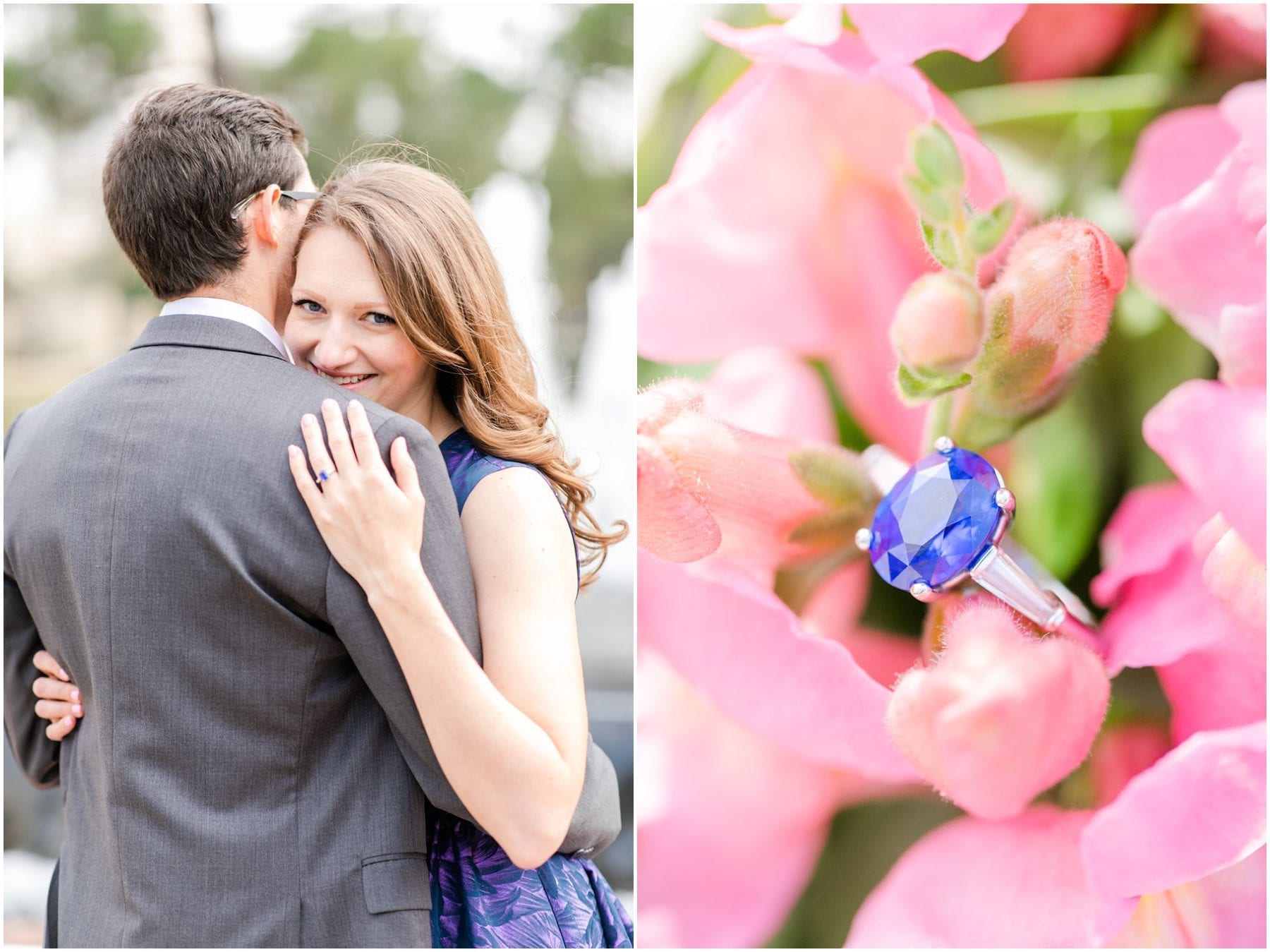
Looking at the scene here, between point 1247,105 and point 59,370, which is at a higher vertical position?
point 1247,105

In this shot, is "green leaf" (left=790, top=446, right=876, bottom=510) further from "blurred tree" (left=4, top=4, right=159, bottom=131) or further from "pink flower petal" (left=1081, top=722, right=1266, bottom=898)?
"blurred tree" (left=4, top=4, right=159, bottom=131)

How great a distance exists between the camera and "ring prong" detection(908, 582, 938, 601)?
2.51 feet

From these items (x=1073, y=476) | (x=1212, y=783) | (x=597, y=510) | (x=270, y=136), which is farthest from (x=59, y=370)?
(x=1212, y=783)

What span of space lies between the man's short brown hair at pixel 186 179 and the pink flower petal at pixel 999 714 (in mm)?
596

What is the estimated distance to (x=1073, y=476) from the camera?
2.59ft

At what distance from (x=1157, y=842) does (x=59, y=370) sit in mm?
2290

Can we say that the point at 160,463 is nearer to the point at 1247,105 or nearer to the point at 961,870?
the point at 961,870

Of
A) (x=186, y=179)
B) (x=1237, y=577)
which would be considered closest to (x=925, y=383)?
(x=1237, y=577)

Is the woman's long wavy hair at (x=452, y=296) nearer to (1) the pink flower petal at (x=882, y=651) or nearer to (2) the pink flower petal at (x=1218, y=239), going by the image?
(1) the pink flower petal at (x=882, y=651)

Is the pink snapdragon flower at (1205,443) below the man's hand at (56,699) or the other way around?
the other way around

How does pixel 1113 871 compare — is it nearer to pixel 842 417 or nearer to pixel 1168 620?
pixel 1168 620

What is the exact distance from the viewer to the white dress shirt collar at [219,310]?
822 millimetres

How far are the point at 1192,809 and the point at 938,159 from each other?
456mm

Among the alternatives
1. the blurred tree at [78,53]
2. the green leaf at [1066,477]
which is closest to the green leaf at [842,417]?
the green leaf at [1066,477]
